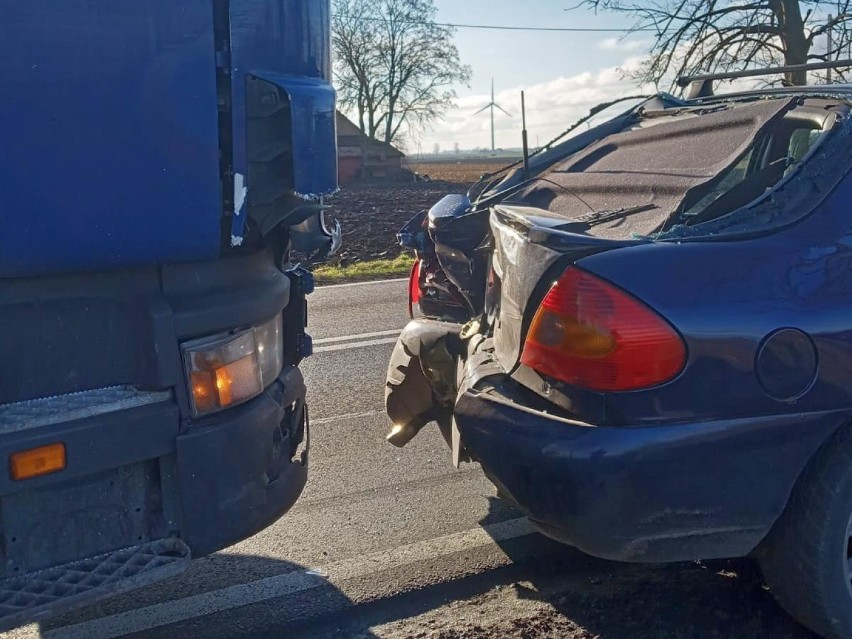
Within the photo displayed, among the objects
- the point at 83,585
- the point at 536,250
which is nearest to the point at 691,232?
the point at 536,250

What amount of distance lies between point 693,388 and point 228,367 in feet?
4.39

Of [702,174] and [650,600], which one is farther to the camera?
[702,174]

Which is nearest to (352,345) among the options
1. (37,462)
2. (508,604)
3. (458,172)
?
(508,604)

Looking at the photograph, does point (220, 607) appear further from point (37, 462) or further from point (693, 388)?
point (693, 388)

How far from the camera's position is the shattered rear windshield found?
276cm

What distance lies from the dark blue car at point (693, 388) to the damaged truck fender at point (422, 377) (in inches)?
23.6

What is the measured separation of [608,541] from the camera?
8.20ft

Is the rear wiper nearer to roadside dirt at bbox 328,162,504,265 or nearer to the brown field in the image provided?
roadside dirt at bbox 328,162,504,265

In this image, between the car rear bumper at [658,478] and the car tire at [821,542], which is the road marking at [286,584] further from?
the car tire at [821,542]

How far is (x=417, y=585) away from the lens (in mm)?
3221

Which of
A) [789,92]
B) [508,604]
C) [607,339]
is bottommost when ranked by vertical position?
[508,604]

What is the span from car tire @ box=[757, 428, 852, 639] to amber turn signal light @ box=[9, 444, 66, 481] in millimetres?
2080

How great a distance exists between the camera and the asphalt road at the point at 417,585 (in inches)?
116

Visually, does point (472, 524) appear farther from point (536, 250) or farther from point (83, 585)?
point (83, 585)
